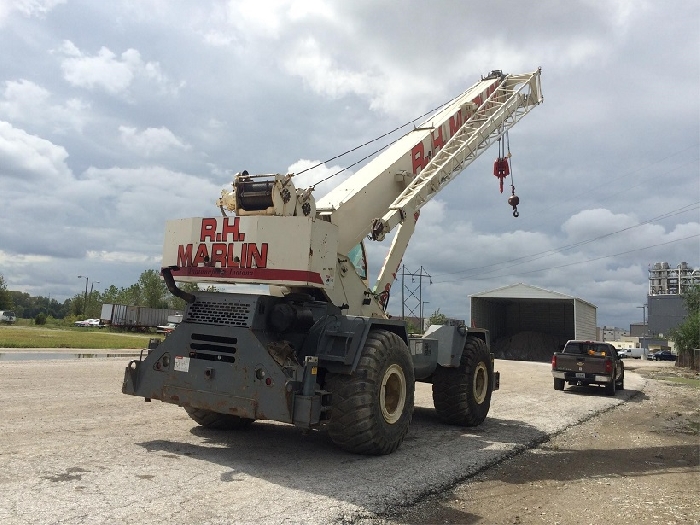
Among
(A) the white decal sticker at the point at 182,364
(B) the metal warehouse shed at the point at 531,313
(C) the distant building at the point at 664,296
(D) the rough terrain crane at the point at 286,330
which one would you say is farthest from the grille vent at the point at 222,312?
(C) the distant building at the point at 664,296

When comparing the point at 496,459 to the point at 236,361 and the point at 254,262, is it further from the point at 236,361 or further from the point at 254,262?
the point at 254,262

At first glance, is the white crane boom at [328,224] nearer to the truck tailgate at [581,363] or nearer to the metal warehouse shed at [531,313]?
the truck tailgate at [581,363]

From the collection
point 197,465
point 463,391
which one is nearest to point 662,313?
point 463,391

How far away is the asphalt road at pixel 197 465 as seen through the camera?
4.73 m

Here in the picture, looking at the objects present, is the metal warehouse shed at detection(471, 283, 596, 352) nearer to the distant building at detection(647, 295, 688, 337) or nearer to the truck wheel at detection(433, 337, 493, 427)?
the truck wheel at detection(433, 337, 493, 427)

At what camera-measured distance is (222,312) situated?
283 inches

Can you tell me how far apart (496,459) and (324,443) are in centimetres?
235

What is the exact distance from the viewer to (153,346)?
7.55 meters

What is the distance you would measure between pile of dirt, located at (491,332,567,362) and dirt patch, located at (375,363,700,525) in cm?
3325

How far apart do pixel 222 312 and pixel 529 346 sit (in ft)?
129

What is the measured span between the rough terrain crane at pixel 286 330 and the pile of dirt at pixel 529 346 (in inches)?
1397

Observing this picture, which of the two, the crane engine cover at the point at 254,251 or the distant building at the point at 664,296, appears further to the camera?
the distant building at the point at 664,296

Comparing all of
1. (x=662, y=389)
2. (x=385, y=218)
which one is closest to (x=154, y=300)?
(x=662, y=389)

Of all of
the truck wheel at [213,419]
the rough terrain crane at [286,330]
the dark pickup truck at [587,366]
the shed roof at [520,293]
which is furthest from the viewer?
the shed roof at [520,293]
